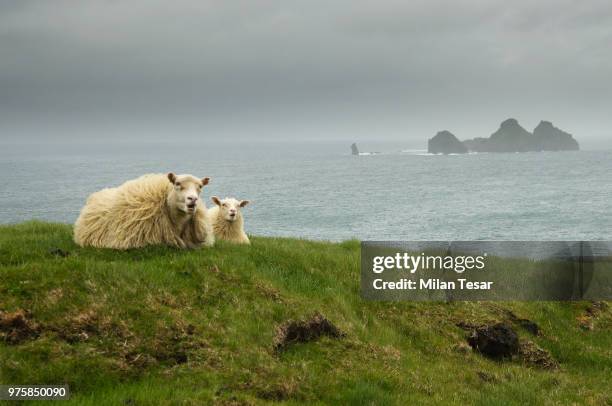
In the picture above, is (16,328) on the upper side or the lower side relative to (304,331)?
upper

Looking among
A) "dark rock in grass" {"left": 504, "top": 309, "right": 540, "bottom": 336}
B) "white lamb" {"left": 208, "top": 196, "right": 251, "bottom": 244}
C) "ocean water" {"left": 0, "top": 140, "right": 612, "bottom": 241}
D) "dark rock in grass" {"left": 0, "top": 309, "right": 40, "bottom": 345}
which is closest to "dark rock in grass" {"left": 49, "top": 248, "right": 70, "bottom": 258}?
"dark rock in grass" {"left": 0, "top": 309, "right": 40, "bottom": 345}

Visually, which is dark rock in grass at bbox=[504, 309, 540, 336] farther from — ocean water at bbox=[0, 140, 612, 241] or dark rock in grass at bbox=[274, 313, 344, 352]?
ocean water at bbox=[0, 140, 612, 241]

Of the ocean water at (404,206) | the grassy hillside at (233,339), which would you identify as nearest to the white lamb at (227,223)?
the grassy hillside at (233,339)

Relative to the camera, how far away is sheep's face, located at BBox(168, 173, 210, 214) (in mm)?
13859

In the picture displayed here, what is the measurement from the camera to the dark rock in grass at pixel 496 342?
45.2 ft

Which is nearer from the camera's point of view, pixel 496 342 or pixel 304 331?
pixel 304 331

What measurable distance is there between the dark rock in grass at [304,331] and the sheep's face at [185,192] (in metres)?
4.11

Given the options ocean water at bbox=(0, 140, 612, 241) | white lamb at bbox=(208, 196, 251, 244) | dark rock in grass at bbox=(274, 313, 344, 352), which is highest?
white lamb at bbox=(208, 196, 251, 244)

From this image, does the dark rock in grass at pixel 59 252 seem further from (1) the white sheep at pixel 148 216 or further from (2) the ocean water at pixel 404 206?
(2) the ocean water at pixel 404 206

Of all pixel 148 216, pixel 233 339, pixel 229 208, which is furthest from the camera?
pixel 229 208

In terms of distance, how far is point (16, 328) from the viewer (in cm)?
989

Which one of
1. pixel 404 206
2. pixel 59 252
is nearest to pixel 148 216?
pixel 59 252

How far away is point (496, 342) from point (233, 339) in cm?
685

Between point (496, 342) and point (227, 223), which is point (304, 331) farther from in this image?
point (227, 223)
